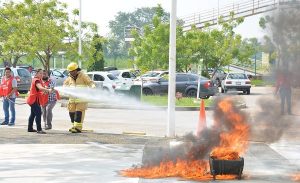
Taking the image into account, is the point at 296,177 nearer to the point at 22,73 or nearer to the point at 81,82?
the point at 81,82

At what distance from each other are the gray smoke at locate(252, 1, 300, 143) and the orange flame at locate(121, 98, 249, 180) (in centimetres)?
40

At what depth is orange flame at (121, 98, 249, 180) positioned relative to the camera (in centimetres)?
879

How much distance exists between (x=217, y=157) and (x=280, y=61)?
1925mm

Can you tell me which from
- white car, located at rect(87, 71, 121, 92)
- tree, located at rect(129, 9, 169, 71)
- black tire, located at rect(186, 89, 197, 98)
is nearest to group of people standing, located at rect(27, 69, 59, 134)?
white car, located at rect(87, 71, 121, 92)

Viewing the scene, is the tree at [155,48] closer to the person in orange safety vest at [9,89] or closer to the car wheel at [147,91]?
the car wheel at [147,91]

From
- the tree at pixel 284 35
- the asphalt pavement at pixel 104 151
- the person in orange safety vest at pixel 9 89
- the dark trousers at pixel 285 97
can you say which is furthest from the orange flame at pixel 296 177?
the person in orange safety vest at pixel 9 89

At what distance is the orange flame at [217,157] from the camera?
879cm

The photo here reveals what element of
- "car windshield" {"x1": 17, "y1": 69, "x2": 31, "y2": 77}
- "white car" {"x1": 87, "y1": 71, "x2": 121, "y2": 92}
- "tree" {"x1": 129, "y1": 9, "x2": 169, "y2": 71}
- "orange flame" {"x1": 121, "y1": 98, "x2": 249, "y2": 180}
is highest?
"tree" {"x1": 129, "y1": 9, "x2": 169, "y2": 71}

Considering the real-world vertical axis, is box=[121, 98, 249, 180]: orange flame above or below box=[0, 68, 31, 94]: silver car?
below

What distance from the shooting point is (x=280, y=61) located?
9180 millimetres

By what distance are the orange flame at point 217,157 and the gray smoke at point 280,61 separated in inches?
15.6

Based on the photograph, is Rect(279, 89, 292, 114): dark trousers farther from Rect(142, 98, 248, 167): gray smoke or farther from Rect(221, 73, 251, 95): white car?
Rect(221, 73, 251, 95): white car

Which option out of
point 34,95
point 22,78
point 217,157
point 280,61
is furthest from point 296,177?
point 22,78

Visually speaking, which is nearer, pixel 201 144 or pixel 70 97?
pixel 201 144
